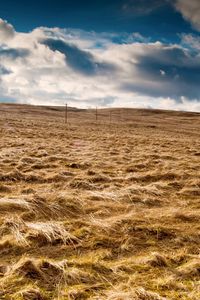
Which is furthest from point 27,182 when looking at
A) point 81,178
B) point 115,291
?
point 115,291

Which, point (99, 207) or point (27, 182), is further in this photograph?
point (27, 182)

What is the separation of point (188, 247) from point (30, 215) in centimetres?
340

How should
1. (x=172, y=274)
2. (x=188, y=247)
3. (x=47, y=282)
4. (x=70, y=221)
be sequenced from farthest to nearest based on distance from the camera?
1. (x=70, y=221)
2. (x=188, y=247)
3. (x=172, y=274)
4. (x=47, y=282)

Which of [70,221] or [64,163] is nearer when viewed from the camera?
[70,221]

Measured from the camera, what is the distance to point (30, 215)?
769cm

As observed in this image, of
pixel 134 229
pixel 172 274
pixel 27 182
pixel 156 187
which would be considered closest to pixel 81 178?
pixel 27 182

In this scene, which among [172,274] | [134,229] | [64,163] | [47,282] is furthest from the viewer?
[64,163]

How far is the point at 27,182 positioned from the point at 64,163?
4032 millimetres

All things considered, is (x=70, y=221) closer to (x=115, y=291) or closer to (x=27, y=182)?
(x=115, y=291)

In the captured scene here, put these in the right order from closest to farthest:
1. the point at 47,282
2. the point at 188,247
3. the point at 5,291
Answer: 1. the point at 5,291
2. the point at 47,282
3. the point at 188,247

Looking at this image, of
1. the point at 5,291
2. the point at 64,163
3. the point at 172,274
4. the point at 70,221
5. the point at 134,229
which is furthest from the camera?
the point at 64,163

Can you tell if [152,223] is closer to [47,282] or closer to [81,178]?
[47,282]

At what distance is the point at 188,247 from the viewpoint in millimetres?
6188

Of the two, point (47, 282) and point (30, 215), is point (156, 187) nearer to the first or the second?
point (30, 215)
